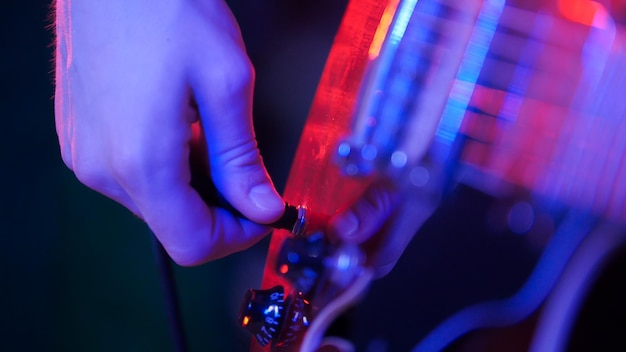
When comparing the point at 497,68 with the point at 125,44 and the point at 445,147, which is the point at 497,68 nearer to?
the point at 445,147

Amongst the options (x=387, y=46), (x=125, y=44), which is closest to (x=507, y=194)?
(x=387, y=46)

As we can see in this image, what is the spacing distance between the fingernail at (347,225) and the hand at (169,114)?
2.6 inches

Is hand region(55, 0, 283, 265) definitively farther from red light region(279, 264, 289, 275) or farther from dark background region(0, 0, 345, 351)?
dark background region(0, 0, 345, 351)

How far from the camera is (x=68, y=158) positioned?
0.40m

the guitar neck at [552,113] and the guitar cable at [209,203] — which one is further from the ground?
the guitar neck at [552,113]

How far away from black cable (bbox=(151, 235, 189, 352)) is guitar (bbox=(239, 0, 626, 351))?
3.6 inches

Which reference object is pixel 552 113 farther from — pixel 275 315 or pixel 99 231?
pixel 99 231

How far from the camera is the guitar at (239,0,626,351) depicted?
31cm

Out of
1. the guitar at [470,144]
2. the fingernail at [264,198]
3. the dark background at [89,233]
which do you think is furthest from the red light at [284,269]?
the dark background at [89,233]

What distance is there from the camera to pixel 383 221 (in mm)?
384

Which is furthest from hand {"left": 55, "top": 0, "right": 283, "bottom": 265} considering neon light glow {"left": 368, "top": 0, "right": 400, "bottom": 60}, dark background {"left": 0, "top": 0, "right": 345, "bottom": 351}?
dark background {"left": 0, "top": 0, "right": 345, "bottom": 351}

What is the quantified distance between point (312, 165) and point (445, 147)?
0.14m

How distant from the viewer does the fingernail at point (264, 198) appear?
1.14 ft

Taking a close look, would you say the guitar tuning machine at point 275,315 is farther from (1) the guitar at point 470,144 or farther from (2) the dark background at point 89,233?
(2) the dark background at point 89,233
